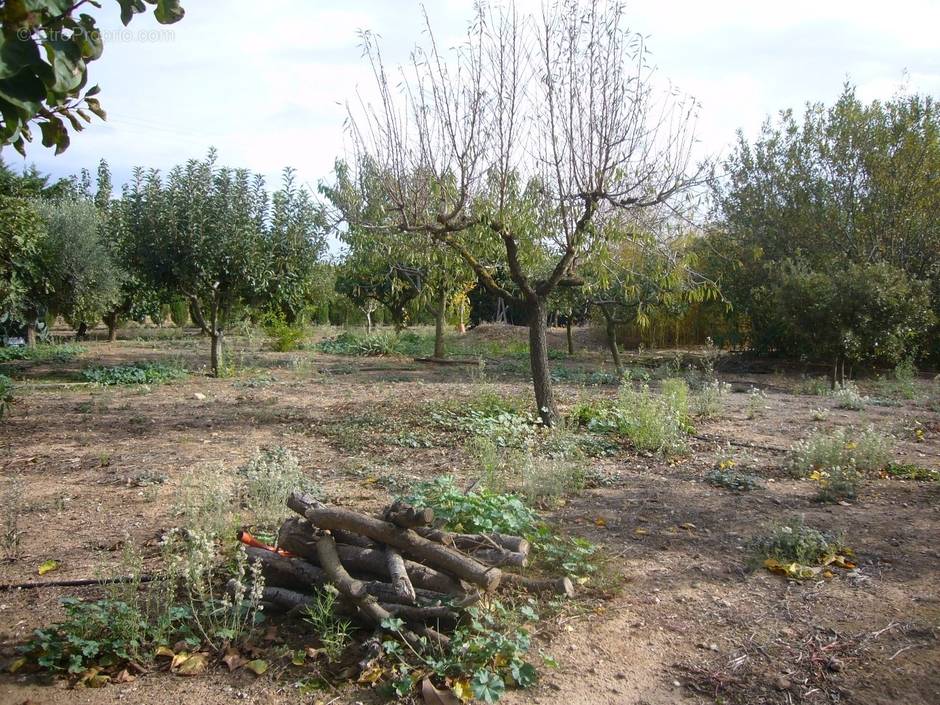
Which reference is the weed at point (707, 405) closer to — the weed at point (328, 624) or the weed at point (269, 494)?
the weed at point (269, 494)

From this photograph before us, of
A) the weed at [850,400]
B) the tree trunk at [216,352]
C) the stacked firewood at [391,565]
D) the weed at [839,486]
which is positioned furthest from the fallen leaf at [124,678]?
the tree trunk at [216,352]

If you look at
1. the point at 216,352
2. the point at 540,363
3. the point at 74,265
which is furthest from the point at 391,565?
the point at 74,265

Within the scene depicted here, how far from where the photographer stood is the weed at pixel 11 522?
4.06m

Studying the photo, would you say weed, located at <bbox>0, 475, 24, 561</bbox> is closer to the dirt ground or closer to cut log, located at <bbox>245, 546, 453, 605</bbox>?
the dirt ground

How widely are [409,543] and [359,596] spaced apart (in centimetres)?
35

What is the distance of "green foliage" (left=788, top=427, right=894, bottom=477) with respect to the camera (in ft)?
20.2

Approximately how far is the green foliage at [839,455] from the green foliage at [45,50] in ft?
19.1

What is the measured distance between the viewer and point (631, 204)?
287 inches

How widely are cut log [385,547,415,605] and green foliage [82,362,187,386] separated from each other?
383 inches

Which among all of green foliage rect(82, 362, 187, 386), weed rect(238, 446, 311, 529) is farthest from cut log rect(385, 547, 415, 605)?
green foliage rect(82, 362, 187, 386)

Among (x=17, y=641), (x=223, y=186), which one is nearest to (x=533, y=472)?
(x=17, y=641)

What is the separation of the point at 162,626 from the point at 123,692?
285 millimetres

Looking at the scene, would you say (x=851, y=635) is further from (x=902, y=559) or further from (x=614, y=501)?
(x=614, y=501)

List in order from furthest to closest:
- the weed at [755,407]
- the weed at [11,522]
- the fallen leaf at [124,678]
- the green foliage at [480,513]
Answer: the weed at [755,407], the weed at [11,522], the green foliage at [480,513], the fallen leaf at [124,678]
